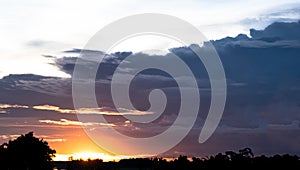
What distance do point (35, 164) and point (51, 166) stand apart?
16.6 feet

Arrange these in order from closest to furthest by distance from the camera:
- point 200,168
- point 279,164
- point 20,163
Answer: point 20,163
point 279,164
point 200,168

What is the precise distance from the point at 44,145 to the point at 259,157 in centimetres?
4549

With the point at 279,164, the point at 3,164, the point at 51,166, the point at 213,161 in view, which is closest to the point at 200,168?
the point at 213,161

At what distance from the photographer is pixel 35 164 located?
129 meters

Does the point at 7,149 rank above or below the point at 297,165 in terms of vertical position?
above

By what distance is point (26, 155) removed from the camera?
5118 inches

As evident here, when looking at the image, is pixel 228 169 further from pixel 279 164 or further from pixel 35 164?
pixel 35 164

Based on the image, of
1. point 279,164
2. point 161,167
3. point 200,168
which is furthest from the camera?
point 161,167

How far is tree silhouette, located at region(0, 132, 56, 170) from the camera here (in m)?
129

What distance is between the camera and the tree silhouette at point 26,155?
129000 millimetres

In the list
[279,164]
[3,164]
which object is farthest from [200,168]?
[3,164]

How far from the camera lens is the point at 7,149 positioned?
433 feet

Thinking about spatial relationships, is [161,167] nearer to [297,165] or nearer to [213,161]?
[213,161]

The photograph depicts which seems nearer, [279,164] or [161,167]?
[279,164]
